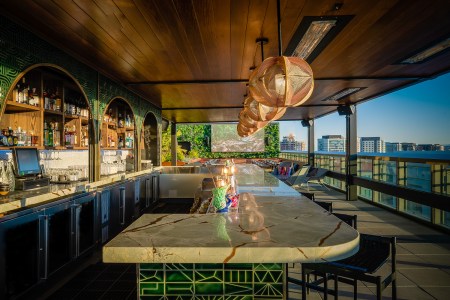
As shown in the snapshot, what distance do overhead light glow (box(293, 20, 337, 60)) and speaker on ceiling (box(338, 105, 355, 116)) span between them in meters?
4.79

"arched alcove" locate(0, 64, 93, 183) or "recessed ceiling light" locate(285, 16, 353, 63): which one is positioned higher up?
"recessed ceiling light" locate(285, 16, 353, 63)

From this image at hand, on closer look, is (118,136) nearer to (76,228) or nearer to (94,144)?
(94,144)

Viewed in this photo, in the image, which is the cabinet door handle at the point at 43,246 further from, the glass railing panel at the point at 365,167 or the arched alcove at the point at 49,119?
the glass railing panel at the point at 365,167

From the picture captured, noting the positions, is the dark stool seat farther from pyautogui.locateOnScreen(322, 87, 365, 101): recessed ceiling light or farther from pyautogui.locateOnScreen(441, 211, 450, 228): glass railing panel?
pyautogui.locateOnScreen(322, 87, 365, 101): recessed ceiling light

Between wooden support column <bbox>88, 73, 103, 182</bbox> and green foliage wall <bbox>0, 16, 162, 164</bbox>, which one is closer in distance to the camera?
green foliage wall <bbox>0, 16, 162, 164</bbox>

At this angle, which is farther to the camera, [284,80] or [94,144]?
[94,144]

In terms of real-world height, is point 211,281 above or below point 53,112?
below

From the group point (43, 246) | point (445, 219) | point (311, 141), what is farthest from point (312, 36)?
point (311, 141)

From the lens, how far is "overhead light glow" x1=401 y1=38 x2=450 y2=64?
349 centimetres

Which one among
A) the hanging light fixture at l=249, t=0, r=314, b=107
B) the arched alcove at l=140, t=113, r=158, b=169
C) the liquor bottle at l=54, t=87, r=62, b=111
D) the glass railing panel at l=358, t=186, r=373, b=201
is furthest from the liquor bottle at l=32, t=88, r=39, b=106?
the glass railing panel at l=358, t=186, r=373, b=201

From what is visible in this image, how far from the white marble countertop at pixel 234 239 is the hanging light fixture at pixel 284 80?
856 mm

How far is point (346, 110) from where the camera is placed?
806cm

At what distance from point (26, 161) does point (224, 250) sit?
9.46 ft

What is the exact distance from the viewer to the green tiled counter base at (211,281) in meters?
1.47
